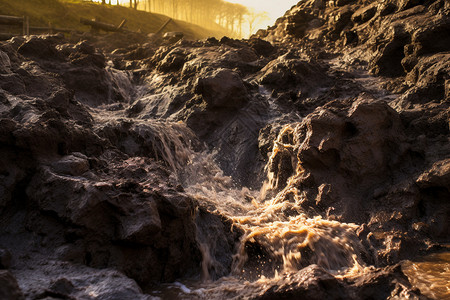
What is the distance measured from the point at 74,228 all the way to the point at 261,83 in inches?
295

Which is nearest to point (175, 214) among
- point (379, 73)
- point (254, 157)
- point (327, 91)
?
point (254, 157)

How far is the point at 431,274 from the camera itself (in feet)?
13.5

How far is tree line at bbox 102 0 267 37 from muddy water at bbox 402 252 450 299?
188 ft

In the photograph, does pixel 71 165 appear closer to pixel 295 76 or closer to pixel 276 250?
pixel 276 250

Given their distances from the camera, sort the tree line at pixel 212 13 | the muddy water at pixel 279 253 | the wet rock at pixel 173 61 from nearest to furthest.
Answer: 1. the muddy water at pixel 279 253
2. the wet rock at pixel 173 61
3. the tree line at pixel 212 13

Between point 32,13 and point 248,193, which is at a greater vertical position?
point 32,13

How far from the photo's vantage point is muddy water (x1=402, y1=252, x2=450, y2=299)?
143 inches

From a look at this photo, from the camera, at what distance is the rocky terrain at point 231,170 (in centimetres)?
365

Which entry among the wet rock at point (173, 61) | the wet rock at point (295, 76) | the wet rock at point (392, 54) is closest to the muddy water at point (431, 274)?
the wet rock at point (295, 76)

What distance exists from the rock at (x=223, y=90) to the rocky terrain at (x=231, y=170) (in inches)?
1.5

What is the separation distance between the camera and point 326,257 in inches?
180

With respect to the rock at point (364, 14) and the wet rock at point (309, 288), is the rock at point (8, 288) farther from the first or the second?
the rock at point (364, 14)

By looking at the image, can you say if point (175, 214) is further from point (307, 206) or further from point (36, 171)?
point (307, 206)

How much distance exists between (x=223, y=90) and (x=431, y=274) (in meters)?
6.13
